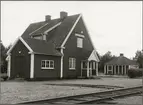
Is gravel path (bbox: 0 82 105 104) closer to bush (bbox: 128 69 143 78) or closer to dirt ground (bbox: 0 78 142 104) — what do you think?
dirt ground (bbox: 0 78 142 104)

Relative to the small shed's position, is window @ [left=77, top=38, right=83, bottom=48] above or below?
above

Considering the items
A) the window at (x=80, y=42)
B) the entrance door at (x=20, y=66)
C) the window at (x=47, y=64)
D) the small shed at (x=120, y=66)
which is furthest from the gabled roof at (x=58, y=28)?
the small shed at (x=120, y=66)

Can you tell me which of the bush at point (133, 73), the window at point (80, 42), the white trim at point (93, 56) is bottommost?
the bush at point (133, 73)

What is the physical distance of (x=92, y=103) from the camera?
34.6 ft

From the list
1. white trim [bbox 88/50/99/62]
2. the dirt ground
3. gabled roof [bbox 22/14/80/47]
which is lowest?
the dirt ground

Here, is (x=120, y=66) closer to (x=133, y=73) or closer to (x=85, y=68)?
(x=133, y=73)

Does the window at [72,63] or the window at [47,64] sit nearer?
the window at [47,64]

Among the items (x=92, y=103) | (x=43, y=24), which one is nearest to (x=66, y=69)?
(x=43, y=24)

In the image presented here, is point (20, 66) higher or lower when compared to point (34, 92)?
higher

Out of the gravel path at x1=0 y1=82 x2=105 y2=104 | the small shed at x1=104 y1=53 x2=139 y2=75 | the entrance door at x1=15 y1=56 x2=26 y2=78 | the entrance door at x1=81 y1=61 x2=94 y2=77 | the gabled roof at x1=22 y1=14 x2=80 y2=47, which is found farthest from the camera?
the small shed at x1=104 y1=53 x2=139 y2=75

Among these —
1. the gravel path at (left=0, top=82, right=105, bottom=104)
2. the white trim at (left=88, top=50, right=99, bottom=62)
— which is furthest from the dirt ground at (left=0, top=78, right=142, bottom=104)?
the white trim at (left=88, top=50, right=99, bottom=62)

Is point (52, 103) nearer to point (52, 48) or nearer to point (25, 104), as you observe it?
point (25, 104)

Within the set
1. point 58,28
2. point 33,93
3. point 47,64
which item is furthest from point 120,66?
point 33,93

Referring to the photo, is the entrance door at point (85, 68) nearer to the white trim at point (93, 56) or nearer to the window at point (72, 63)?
the white trim at point (93, 56)
